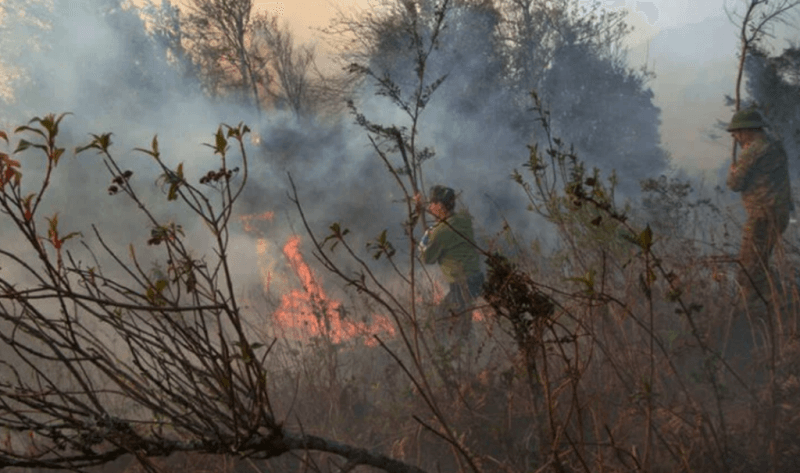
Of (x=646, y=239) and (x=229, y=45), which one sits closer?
(x=646, y=239)

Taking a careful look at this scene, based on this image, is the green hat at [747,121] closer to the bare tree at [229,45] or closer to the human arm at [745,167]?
the human arm at [745,167]

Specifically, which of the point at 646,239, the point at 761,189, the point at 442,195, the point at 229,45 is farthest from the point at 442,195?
the point at 229,45

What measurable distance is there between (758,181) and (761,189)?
6cm

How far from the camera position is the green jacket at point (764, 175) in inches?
193

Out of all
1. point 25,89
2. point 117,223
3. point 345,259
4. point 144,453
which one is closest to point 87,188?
point 117,223

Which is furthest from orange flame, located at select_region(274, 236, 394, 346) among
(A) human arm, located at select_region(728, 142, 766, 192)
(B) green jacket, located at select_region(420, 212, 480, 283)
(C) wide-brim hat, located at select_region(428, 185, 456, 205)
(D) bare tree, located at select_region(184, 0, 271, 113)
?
(D) bare tree, located at select_region(184, 0, 271, 113)

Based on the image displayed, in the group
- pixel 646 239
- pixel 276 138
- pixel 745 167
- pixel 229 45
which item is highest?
pixel 229 45

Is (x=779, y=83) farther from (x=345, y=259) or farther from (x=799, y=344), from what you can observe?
(x=799, y=344)

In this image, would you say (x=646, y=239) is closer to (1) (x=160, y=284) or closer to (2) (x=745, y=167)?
(1) (x=160, y=284)

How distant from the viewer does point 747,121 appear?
16.3ft

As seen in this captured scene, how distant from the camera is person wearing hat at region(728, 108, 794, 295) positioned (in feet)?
16.1

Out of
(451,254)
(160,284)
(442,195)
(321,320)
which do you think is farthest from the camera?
(321,320)

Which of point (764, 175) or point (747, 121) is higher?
point (747, 121)

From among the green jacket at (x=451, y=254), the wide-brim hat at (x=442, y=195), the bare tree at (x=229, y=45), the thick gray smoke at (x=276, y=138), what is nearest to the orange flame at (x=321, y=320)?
the green jacket at (x=451, y=254)
